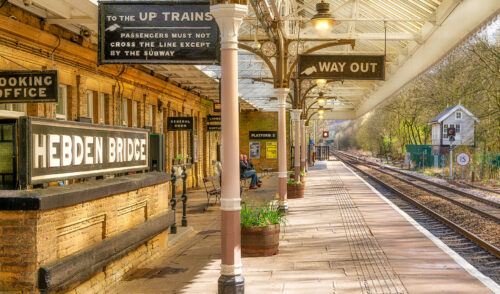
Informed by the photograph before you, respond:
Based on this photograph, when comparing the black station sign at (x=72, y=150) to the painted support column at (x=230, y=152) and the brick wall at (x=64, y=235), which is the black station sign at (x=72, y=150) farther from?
the painted support column at (x=230, y=152)

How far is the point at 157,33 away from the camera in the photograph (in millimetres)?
8258

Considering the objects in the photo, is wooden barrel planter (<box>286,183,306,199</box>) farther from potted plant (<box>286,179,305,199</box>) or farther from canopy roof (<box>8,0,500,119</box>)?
canopy roof (<box>8,0,500,119</box>)

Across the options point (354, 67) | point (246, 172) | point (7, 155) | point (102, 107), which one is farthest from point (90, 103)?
point (246, 172)

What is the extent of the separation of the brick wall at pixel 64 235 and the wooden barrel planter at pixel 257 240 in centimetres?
165

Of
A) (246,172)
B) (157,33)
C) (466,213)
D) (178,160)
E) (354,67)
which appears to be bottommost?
(466,213)

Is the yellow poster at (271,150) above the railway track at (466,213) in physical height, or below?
A: above

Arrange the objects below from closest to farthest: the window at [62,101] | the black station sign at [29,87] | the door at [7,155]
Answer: the door at [7,155], the black station sign at [29,87], the window at [62,101]

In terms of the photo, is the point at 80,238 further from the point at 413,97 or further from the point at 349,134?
the point at 349,134

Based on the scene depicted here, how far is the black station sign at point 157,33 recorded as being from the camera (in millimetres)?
8141

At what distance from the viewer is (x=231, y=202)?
6.43 meters

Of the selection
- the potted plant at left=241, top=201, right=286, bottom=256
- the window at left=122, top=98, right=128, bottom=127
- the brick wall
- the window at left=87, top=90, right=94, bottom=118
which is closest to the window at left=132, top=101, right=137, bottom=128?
the window at left=122, top=98, right=128, bottom=127

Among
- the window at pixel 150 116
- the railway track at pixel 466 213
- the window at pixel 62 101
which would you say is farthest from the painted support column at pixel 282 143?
the window at pixel 62 101

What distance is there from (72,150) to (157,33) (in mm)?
2366

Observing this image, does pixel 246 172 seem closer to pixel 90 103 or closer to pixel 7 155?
pixel 90 103
